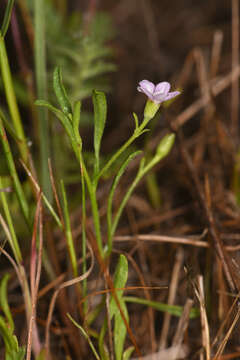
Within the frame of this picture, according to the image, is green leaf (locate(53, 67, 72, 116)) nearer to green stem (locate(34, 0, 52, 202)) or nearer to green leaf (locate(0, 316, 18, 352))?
green stem (locate(34, 0, 52, 202))

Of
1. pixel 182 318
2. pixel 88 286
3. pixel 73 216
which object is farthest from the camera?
pixel 73 216

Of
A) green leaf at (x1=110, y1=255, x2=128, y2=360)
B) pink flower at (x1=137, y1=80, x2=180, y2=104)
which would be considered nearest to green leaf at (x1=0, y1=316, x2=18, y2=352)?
green leaf at (x1=110, y1=255, x2=128, y2=360)

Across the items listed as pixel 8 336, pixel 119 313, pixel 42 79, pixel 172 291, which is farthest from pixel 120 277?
pixel 42 79

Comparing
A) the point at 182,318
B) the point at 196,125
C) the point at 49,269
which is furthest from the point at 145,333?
the point at 196,125

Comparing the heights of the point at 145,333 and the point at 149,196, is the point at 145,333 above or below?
below

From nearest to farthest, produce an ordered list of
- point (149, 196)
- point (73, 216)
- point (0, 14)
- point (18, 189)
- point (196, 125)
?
1. point (18, 189)
2. point (73, 216)
3. point (149, 196)
4. point (0, 14)
5. point (196, 125)

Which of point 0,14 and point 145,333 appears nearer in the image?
point 145,333

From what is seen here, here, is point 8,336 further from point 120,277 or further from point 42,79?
point 42,79

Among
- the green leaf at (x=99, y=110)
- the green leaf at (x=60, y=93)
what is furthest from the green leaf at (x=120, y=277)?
the green leaf at (x=60, y=93)

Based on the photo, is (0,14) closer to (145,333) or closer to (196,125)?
(196,125)

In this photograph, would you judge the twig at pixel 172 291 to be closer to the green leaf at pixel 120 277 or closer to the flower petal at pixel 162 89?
the green leaf at pixel 120 277
